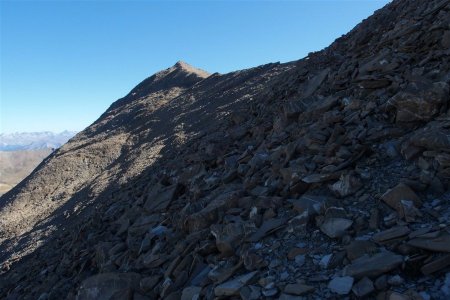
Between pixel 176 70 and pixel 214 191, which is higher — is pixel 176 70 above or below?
above

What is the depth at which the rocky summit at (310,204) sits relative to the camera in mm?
4656

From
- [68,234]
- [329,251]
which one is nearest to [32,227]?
[68,234]

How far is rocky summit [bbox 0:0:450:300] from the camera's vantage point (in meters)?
4.66

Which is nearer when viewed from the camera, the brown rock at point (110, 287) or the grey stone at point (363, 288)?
the grey stone at point (363, 288)

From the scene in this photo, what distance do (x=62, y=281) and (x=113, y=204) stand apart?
4256 millimetres

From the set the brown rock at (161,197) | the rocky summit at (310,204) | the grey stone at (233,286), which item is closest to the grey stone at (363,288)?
the rocky summit at (310,204)

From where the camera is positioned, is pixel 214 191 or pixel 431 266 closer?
pixel 431 266

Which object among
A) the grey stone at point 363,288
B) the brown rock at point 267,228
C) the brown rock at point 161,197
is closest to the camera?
the grey stone at point 363,288

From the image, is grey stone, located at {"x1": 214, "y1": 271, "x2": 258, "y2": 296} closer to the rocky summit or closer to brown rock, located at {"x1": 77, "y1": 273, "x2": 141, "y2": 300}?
the rocky summit

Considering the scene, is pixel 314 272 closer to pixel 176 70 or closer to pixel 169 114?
pixel 169 114

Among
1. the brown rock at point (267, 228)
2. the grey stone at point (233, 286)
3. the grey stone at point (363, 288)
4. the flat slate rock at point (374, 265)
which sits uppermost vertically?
the brown rock at point (267, 228)

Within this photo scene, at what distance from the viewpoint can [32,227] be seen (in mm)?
22172

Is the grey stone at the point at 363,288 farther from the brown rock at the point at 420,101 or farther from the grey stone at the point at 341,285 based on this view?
the brown rock at the point at 420,101

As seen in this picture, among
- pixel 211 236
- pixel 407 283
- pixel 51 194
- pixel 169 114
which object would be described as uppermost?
pixel 169 114
